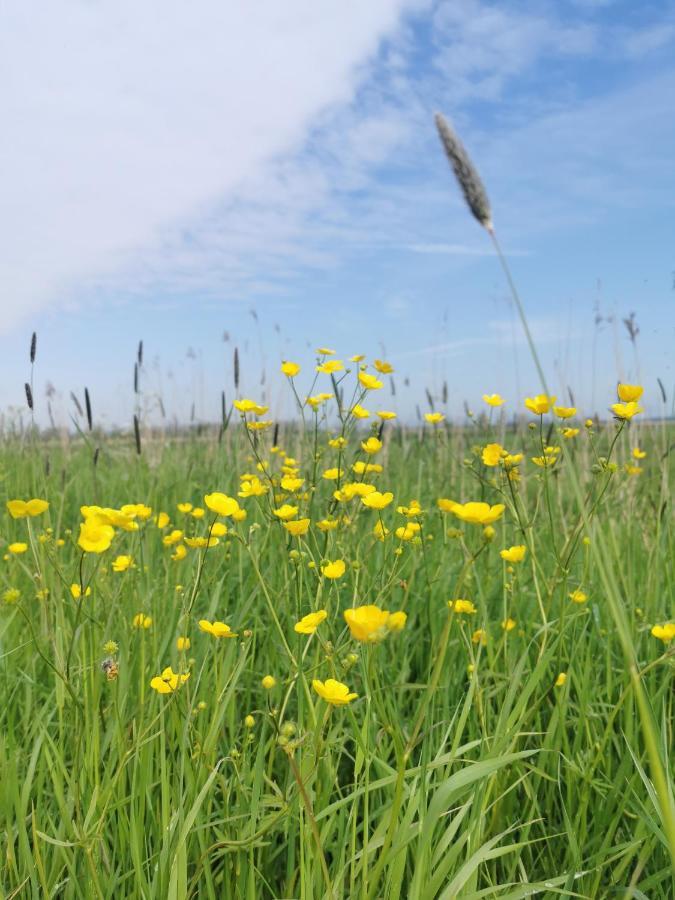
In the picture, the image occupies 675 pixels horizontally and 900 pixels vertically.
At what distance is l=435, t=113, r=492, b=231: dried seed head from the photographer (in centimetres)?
108

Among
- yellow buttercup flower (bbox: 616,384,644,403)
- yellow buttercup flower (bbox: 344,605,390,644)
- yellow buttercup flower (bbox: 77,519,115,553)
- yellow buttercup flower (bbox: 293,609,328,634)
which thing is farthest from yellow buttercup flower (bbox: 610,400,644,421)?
yellow buttercup flower (bbox: 77,519,115,553)

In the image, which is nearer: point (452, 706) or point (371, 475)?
point (452, 706)

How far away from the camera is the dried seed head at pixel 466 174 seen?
1077mm

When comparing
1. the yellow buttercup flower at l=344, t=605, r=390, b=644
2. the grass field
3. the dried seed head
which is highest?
the dried seed head

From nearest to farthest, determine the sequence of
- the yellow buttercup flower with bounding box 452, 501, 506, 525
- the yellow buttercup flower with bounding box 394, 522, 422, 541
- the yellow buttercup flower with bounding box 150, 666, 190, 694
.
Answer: the yellow buttercup flower with bounding box 452, 501, 506, 525 < the yellow buttercup flower with bounding box 150, 666, 190, 694 < the yellow buttercup flower with bounding box 394, 522, 422, 541

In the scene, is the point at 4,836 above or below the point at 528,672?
below

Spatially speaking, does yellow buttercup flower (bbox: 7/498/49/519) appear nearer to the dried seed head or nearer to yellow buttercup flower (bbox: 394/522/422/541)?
yellow buttercup flower (bbox: 394/522/422/541)

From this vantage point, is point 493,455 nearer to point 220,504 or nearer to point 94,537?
point 220,504

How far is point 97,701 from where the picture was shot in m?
1.44

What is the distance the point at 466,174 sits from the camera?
1122mm

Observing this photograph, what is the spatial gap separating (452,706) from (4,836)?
110 cm

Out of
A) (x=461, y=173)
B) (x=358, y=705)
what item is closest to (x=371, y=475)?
(x=358, y=705)

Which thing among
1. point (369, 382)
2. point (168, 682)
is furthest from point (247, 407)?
point (168, 682)

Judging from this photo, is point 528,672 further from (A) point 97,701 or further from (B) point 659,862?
(A) point 97,701
